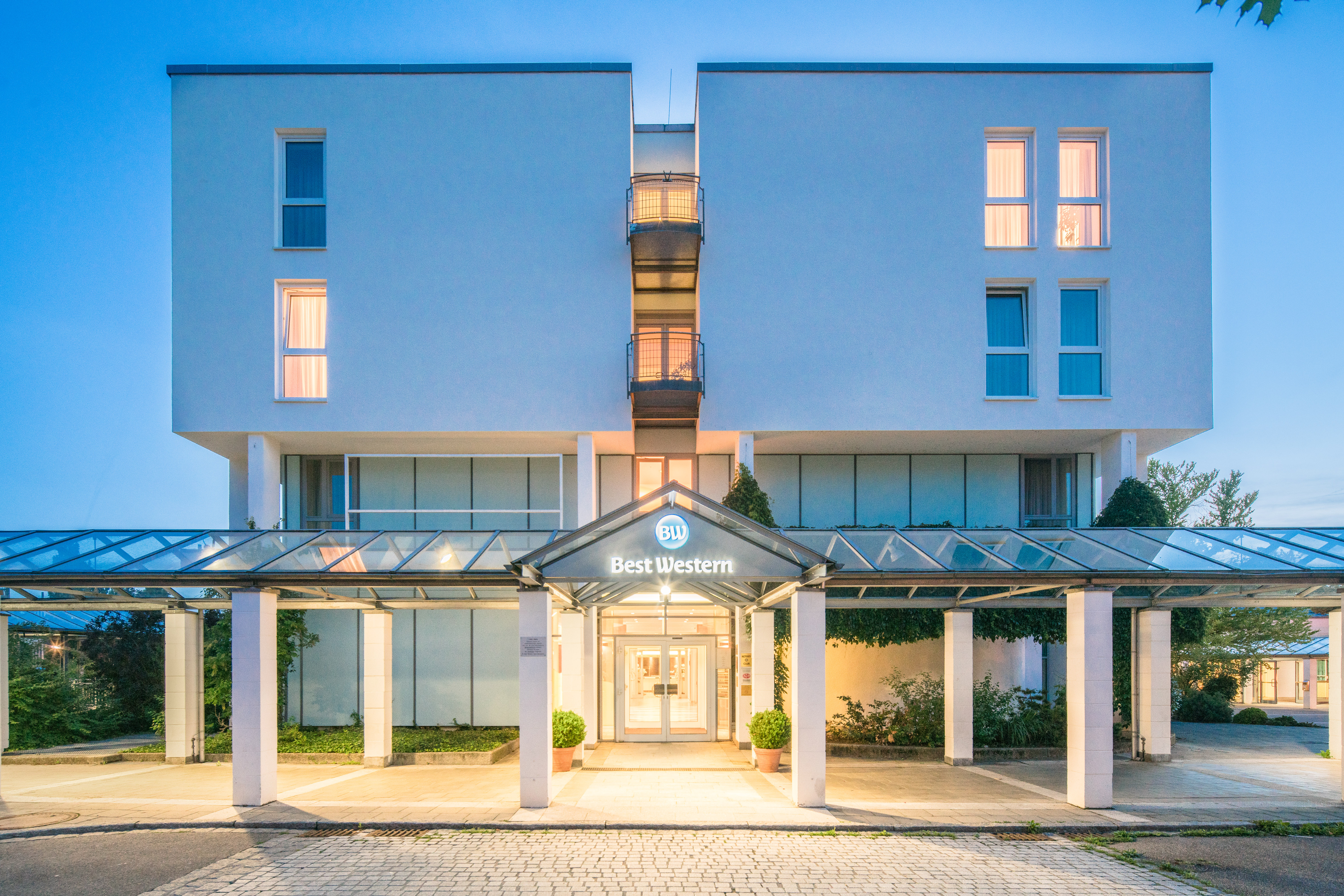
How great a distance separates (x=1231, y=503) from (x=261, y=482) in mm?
30005

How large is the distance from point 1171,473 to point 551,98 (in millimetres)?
24839

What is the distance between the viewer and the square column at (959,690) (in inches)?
619

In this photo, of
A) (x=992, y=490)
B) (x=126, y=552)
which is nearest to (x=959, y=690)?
(x=992, y=490)

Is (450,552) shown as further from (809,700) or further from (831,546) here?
(831,546)

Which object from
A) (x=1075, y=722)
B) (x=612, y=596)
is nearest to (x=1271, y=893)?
(x=1075, y=722)

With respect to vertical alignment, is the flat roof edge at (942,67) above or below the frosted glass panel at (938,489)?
above

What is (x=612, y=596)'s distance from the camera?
15.8m

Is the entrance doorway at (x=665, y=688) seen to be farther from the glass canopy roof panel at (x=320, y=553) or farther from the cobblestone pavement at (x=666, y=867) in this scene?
the cobblestone pavement at (x=666, y=867)

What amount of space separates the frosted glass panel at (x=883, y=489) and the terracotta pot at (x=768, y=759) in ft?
21.5

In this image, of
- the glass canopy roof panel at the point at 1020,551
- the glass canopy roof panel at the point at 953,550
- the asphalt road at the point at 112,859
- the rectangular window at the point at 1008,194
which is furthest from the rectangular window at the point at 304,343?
the rectangular window at the point at 1008,194

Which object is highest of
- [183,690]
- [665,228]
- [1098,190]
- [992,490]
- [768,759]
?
[1098,190]

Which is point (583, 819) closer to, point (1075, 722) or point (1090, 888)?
point (1090, 888)

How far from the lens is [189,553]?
12648 millimetres

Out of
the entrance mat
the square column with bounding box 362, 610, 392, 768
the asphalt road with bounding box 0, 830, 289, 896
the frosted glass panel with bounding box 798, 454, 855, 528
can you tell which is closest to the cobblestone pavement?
the asphalt road with bounding box 0, 830, 289, 896
